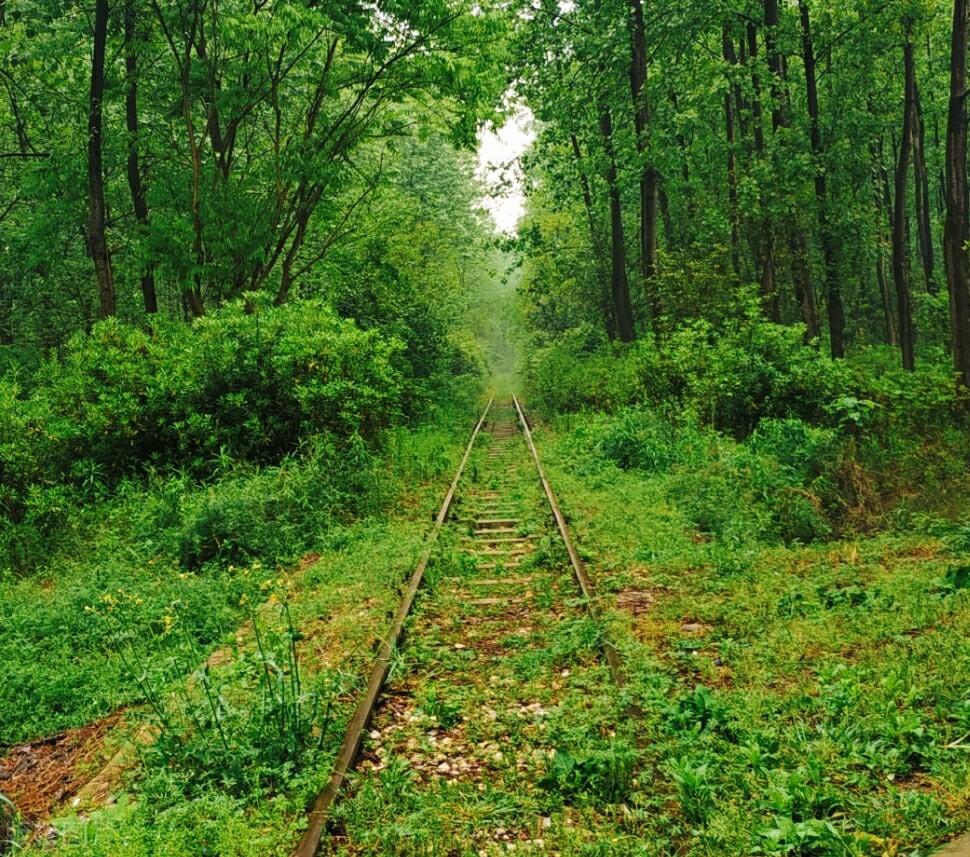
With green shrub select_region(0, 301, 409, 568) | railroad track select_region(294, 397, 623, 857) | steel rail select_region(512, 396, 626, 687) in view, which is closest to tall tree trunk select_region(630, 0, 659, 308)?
steel rail select_region(512, 396, 626, 687)

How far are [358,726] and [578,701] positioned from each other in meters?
1.43

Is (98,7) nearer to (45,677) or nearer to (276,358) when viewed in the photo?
(276,358)

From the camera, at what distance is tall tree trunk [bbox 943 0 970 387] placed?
38.3 ft

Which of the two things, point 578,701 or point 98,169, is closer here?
point 578,701

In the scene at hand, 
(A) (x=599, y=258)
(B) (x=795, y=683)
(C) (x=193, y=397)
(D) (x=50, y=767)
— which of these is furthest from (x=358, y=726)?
(A) (x=599, y=258)

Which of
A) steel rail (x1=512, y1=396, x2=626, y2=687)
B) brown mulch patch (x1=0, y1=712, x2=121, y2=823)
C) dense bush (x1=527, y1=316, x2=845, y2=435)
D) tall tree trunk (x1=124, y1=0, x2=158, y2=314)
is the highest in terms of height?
tall tree trunk (x1=124, y1=0, x2=158, y2=314)

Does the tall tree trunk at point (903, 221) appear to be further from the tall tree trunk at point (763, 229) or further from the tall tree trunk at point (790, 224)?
the tall tree trunk at point (763, 229)

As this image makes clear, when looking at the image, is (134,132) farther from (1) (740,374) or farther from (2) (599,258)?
(2) (599,258)

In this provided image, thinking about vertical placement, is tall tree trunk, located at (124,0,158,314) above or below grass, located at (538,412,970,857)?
above

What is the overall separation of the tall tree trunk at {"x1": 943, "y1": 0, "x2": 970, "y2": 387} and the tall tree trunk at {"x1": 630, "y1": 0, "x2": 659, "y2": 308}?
656cm

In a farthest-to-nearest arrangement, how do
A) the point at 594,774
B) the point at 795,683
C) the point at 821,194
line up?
the point at 821,194
the point at 795,683
the point at 594,774

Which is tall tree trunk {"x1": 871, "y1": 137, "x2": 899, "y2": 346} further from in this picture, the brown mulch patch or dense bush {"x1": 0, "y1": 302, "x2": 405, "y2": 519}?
the brown mulch patch

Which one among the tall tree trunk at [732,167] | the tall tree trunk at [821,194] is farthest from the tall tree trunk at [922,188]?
the tall tree trunk at [821,194]

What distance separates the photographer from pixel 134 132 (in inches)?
Result: 600
